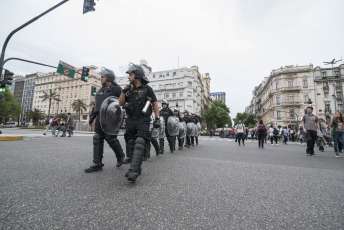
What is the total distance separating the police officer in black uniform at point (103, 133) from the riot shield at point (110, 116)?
Result: 0.18 meters

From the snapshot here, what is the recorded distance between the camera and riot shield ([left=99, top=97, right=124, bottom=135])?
3377mm

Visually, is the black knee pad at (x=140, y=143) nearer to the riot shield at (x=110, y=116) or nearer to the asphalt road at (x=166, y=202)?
the asphalt road at (x=166, y=202)

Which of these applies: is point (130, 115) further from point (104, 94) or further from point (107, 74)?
point (107, 74)

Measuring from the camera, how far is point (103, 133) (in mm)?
3568

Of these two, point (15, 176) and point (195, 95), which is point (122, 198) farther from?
point (195, 95)

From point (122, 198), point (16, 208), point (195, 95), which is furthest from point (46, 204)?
point (195, 95)

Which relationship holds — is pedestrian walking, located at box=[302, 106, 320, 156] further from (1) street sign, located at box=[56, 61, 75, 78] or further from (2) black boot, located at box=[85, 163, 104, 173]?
(1) street sign, located at box=[56, 61, 75, 78]

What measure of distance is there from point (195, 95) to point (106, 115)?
54724 millimetres

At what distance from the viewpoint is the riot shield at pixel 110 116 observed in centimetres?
338

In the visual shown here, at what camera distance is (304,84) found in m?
46.9

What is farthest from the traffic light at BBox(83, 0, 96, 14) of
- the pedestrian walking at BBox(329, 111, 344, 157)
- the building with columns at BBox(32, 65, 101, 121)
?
the building with columns at BBox(32, 65, 101, 121)

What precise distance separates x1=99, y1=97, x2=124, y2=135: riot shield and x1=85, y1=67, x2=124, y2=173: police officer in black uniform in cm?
18

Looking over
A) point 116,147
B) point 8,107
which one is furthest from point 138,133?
point 8,107

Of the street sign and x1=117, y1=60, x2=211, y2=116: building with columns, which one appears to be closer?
the street sign
